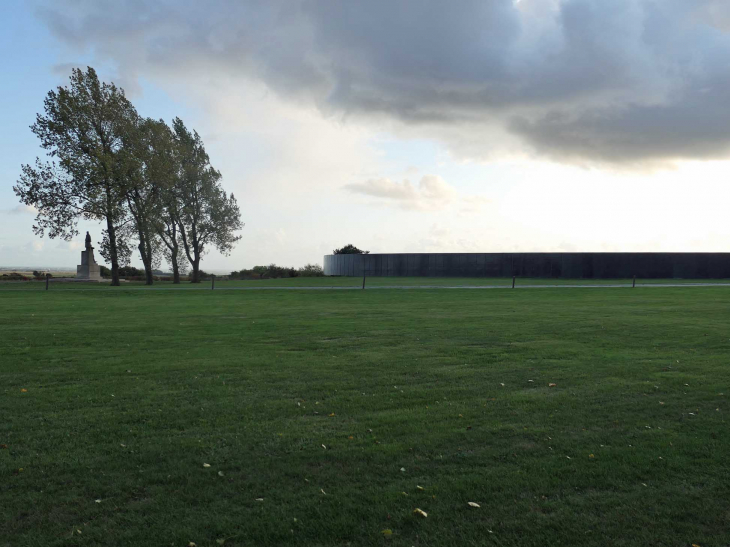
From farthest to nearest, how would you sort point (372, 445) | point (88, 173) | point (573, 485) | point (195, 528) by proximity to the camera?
point (88, 173)
point (372, 445)
point (573, 485)
point (195, 528)

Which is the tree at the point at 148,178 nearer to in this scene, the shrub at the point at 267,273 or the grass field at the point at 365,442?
the shrub at the point at 267,273

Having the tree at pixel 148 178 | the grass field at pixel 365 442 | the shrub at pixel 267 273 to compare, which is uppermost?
the tree at pixel 148 178

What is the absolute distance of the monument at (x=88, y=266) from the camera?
50.7 m

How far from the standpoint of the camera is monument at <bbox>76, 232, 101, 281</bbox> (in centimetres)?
5072

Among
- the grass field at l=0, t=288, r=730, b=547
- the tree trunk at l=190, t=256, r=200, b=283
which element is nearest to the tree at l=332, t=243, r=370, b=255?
the tree trunk at l=190, t=256, r=200, b=283

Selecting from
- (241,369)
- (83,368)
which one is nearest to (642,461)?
(241,369)

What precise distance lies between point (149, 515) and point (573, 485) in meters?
3.41

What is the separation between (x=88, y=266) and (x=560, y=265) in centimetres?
4589

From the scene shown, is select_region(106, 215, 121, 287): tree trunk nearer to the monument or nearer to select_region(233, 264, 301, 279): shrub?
the monument

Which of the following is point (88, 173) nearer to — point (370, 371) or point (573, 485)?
point (370, 371)

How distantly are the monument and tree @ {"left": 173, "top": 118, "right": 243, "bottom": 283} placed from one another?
8255 millimetres

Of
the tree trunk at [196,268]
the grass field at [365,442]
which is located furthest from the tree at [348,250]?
the grass field at [365,442]

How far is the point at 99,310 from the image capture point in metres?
20.7

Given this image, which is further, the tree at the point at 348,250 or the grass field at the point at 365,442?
the tree at the point at 348,250
